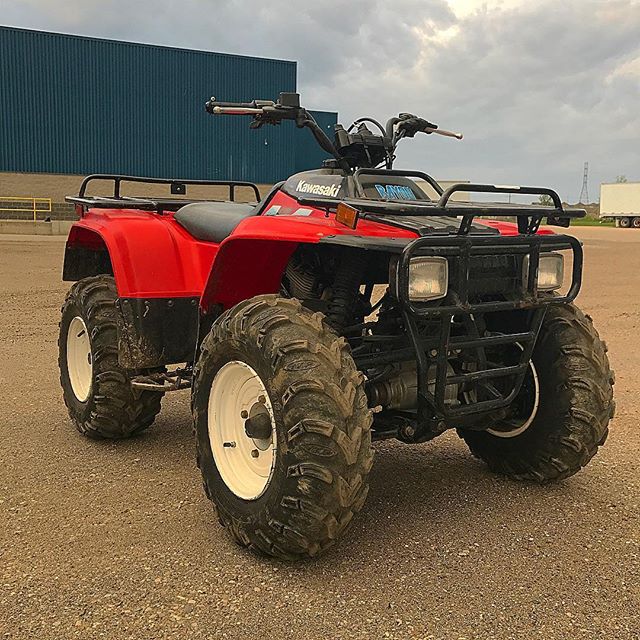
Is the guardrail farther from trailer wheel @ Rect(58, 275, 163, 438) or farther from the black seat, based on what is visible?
the black seat

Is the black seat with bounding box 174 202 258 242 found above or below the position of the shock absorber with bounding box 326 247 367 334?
above

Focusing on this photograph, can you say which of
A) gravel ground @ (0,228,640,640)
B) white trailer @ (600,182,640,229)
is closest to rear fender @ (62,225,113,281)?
gravel ground @ (0,228,640,640)

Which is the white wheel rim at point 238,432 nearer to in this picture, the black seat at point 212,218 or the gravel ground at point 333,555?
the gravel ground at point 333,555

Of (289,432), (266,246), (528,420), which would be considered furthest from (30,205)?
(289,432)

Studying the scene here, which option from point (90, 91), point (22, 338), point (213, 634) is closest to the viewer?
point (213, 634)

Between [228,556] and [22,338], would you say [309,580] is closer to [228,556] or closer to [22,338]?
[228,556]

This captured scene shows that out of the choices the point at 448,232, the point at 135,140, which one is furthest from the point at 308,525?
the point at 135,140

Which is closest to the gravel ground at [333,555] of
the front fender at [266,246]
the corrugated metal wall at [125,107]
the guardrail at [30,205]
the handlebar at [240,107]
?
the front fender at [266,246]

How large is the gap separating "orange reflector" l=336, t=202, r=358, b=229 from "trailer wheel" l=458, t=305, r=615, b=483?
4.06 feet

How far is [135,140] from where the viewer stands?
33.6 metres

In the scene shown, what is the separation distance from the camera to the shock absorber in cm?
329

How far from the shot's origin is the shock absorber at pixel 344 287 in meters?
3.29

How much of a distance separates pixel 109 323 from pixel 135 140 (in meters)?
31.1

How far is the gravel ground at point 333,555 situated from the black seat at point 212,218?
127cm
